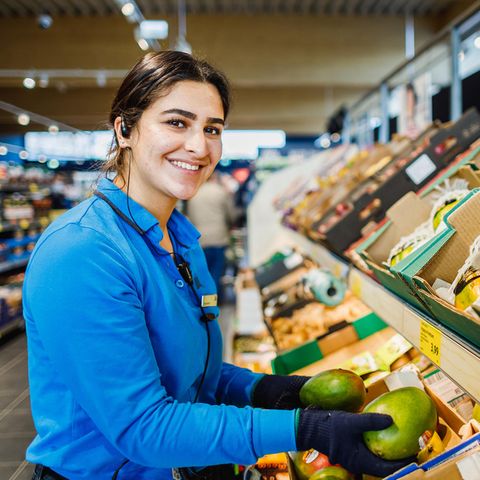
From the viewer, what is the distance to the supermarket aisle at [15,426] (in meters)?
1.46

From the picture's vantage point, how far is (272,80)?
845cm

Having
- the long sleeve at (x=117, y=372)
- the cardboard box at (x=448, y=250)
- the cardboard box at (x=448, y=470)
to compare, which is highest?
the cardboard box at (x=448, y=250)

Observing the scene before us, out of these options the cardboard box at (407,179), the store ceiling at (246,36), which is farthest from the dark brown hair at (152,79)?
the store ceiling at (246,36)

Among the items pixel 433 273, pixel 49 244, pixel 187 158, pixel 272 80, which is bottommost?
pixel 433 273

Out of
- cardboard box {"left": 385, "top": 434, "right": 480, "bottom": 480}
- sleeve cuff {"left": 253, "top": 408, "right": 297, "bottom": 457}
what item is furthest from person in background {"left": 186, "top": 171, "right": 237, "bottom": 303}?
cardboard box {"left": 385, "top": 434, "right": 480, "bottom": 480}

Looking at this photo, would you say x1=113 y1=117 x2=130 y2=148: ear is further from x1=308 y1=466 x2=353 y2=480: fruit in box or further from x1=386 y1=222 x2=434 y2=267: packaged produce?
x1=308 y1=466 x2=353 y2=480: fruit in box

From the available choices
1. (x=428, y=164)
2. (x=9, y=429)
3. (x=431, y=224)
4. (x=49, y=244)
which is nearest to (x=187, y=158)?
(x=49, y=244)

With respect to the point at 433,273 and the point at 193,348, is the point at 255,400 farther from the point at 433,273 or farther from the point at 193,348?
the point at 433,273

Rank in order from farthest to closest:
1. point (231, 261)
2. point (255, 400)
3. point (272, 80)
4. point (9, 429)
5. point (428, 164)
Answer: point (231, 261)
point (272, 80)
point (428, 164)
point (9, 429)
point (255, 400)

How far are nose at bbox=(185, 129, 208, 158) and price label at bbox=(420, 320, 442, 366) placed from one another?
684 mm

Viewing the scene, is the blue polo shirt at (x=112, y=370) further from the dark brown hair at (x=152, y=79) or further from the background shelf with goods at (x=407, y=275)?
the background shelf with goods at (x=407, y=275)

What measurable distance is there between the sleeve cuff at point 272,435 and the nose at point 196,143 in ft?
2.10

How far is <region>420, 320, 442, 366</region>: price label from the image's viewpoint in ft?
3.70

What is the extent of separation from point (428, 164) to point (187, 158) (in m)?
1.40
